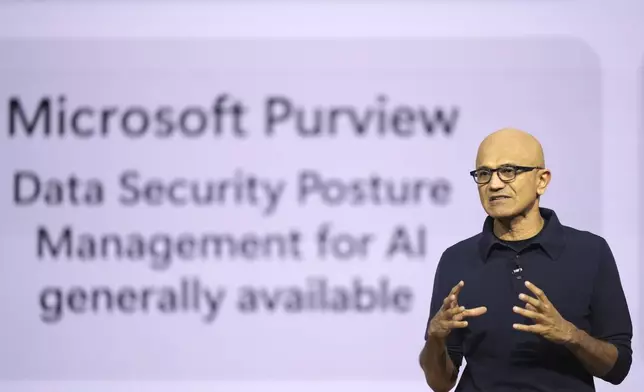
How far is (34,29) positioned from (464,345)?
2506 mm

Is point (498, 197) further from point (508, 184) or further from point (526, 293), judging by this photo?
point (526, 293)

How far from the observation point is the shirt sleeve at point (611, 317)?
1.93 m

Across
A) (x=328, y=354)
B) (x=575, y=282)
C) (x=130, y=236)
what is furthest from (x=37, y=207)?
(x=575, y=282)

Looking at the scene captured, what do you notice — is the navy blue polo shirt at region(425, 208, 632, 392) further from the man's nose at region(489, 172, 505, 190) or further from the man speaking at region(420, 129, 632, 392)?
the man's nose at region(489, 172, 505, 190)

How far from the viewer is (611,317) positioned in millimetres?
1936

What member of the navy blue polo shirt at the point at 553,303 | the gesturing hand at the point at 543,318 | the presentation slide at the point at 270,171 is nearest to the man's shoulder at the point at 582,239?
the navy blue polo shirt at the point at 553,303

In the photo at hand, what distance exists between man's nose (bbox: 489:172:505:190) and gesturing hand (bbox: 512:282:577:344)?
0.23 meters

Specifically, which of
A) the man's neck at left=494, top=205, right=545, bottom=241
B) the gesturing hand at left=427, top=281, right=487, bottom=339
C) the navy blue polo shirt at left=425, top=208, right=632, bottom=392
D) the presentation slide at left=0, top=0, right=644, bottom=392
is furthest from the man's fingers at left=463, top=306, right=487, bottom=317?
the presentation slide at left=0, top=0, right=644, bottom=392

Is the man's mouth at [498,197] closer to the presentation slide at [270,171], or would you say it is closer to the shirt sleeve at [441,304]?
the shirt sleeve at [441,304]

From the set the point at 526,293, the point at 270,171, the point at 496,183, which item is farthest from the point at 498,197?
the point at 270,171

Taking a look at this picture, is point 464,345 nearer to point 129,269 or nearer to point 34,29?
point 129,269

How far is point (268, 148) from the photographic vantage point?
3.82 metres

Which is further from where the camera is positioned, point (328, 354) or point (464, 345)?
point (328, 354)

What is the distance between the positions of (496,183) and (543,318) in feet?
0.98
